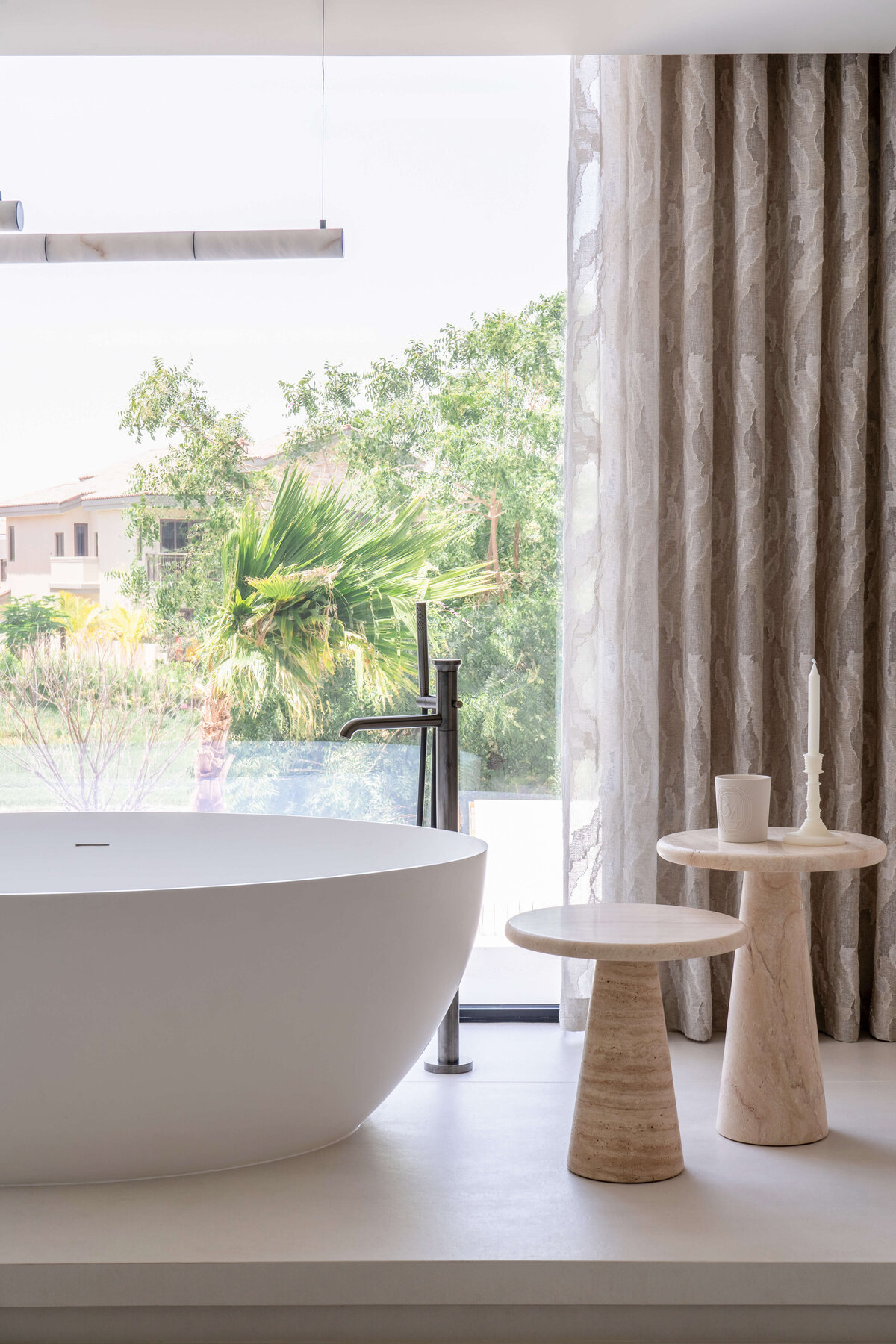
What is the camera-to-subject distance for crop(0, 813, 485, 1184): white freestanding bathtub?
65.4 inches

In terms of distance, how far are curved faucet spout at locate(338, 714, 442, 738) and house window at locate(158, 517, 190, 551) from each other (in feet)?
3.31

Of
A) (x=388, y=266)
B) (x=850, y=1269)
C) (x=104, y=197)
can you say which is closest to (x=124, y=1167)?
(x=850, y=1269)

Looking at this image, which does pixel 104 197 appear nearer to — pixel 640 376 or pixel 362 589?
pixel 362 589

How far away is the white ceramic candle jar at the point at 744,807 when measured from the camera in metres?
2.01

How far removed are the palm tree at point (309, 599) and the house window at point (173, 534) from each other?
4.6 inches

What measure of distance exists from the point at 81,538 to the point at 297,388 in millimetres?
724

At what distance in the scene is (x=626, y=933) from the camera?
6.01 ft

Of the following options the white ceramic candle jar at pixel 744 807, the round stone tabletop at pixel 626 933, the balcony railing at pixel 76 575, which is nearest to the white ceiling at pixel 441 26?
the balcony railing at pixel 76 575

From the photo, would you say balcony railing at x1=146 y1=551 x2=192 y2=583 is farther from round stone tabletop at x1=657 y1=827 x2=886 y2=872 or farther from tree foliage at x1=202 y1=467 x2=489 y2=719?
round stone tabletop at x1=657 y1=827 x2=886 y2=872

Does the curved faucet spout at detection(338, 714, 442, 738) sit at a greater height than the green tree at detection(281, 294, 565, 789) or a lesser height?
lesser

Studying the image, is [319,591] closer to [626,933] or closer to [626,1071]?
[626,933]

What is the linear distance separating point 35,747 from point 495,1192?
1873 mm

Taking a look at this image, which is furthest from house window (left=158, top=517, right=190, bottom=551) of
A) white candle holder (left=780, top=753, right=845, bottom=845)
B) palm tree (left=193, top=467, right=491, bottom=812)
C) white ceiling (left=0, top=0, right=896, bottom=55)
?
white candle holder (left=780, top=753, right=845, bottom=845)

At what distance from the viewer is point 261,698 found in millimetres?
3064
